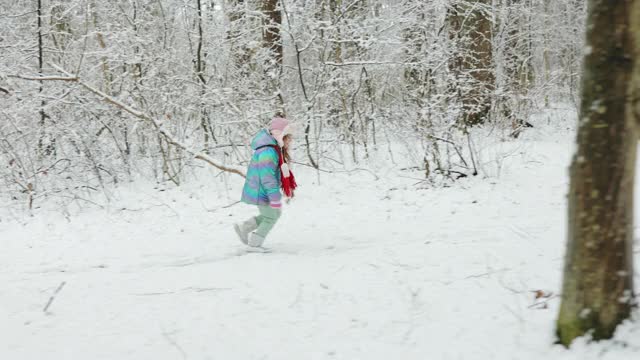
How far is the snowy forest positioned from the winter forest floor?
0.03m

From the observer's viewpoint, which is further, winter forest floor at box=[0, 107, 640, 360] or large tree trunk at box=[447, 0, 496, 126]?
large tree trunk at box=[447, 0, 496, 126]

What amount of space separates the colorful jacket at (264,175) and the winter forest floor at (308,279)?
651mm

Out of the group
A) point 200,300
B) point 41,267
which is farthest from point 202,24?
point 200,300

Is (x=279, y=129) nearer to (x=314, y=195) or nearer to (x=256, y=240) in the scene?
(x=256, y=240)

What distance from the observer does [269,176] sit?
245 inches

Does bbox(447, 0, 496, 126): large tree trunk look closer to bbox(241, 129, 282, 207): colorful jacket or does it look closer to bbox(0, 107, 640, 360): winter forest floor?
bbox(0, 107, 640, 360): winter forest floor

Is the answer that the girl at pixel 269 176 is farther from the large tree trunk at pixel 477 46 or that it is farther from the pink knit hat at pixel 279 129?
the large tree trunk at pixel 477 46

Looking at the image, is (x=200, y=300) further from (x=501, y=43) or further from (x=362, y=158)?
(x=501, y=43)

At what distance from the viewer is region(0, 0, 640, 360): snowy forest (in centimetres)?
308

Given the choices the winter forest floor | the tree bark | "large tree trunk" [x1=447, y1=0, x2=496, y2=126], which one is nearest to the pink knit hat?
the winter forest floor

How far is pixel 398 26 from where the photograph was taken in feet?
Answer: 37.4

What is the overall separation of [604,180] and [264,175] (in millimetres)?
3942

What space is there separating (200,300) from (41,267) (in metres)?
2.61

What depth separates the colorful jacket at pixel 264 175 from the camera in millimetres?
6215
